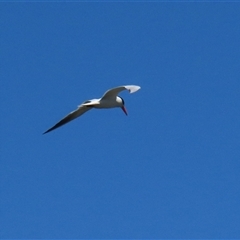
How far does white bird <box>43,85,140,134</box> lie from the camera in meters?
27.8

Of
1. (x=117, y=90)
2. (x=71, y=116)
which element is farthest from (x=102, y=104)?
(x=71, y=116)

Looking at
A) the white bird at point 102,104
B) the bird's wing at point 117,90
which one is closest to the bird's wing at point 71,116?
the white bird at point 102,104

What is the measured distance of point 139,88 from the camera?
84.8 feet

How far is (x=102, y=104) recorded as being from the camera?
28.2m

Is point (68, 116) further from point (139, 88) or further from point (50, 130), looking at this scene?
point (139, 88)

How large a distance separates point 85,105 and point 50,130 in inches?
77.0

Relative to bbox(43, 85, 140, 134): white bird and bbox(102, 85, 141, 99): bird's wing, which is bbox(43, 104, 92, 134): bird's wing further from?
bbox(102, 85, 141, 99): bird's wing

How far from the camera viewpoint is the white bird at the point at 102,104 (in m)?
27.8

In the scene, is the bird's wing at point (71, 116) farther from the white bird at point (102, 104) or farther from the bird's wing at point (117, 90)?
the bird's wing at point (117, 90)

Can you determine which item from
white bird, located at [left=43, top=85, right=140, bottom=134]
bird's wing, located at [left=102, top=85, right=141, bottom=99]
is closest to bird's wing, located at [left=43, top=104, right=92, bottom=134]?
white bird, located at [left=43, top=85, right=140, bottom=134]

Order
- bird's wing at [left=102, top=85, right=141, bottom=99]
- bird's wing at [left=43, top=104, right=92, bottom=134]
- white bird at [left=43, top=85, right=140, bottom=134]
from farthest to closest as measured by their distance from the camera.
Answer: bird's wing at [left=43, top=104, right=92, bottom=134]
white bird at [left=43, top=85, right=140, bottom=134]
bird's wing at [left=102, top=85, right=141, bottom=99]

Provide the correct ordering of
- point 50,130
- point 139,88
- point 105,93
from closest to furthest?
point 139,88 → point 105,93 → point 50,130

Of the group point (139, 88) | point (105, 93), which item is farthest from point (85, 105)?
point (139, 88)

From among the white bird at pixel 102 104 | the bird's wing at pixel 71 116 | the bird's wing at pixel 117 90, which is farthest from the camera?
the bird's wing at pixel 71 116
